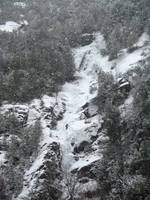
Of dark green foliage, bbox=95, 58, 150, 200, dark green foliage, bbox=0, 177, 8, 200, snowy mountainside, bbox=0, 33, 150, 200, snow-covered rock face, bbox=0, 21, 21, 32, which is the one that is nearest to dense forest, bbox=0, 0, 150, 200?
dark green foliage, bbox=95, 58, 150, 200

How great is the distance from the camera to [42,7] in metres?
108

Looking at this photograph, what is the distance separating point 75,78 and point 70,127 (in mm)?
21100

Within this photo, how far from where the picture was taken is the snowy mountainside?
4026cm

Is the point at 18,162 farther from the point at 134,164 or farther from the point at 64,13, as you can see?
the point at 64,13

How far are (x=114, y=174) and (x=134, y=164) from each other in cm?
255

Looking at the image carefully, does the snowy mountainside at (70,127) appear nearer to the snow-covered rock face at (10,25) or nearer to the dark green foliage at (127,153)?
the dark green foliage at (127,153)

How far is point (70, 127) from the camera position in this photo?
2026 inches

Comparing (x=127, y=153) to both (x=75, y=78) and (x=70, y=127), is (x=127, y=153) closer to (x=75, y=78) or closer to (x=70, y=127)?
(x=70, y=127)

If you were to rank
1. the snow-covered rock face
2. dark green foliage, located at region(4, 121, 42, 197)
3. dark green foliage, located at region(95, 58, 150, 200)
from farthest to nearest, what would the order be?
the snow-covered rock face
dark green foliage, located at region(4, 121, 42, 197)
dark green foliage, located at region(95, 58, 150, 200)

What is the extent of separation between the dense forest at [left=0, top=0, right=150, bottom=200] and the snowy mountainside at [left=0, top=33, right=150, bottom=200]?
0.65 metres

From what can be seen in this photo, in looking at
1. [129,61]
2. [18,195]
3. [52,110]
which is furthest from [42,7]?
[18,195]

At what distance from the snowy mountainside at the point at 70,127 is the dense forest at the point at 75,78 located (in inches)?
25.7

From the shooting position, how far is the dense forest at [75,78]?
3738 centimetres

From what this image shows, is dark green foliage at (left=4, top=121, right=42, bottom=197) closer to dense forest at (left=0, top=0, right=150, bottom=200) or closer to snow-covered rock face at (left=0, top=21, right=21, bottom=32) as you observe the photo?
dense forest at (left=0, top=0, right=150, bottom=200)
